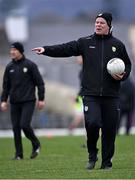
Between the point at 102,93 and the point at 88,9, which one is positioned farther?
the point at 88,9

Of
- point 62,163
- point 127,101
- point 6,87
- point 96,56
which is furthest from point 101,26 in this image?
point 127,101

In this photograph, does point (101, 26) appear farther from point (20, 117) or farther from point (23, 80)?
point (20, 117)

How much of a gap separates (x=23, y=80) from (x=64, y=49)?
3.25m

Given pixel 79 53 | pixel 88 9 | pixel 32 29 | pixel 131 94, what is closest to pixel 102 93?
pixel 79 53

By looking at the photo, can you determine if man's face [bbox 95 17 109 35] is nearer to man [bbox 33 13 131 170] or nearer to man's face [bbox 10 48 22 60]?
man [bbox 33 13 131 170]

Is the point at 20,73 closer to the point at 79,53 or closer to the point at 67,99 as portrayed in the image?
the point at 79,53

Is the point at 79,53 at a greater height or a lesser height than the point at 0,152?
greater

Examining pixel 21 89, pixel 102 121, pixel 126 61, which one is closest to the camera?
pixel 102 121

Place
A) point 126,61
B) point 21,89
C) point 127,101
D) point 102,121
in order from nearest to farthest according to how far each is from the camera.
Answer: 1. point 102,121
2. point 126,61
3. point 21,89
4. point 127,101

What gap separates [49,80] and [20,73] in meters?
17.3

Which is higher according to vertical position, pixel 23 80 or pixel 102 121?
pixel 102 121

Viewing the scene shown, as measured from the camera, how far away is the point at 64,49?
1274 centimetres

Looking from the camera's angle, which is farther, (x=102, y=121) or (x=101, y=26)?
(x=102, y=121)

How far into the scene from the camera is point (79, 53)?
42.1 ft
